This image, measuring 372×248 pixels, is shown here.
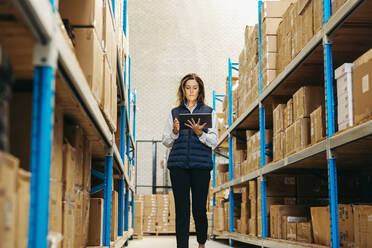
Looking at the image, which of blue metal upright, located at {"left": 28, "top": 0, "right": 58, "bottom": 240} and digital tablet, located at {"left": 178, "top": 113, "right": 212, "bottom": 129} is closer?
blue metal upright, located at {"left": 28, "top": 0, "right": 58, "bottom": 240}

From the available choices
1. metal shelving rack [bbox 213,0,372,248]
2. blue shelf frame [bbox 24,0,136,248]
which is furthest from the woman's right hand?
blue shelf frame [bbox 24,0,136,248]

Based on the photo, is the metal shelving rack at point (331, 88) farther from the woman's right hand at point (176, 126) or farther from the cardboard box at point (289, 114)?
the woman's right hand at point (176, 126)

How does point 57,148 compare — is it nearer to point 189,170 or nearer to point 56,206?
point 56,206

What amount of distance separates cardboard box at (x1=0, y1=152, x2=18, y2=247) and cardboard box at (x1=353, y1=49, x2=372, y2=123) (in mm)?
2056

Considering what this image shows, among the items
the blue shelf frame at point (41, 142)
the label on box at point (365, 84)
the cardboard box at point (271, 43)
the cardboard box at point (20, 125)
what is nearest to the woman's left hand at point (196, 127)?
the cardboard box at point (271, 43)

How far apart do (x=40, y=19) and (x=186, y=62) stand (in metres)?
10.7

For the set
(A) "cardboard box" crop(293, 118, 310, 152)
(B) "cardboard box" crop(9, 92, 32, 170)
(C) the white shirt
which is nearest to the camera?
(B) "cardboard box" crop(9, 92, 32, 170)

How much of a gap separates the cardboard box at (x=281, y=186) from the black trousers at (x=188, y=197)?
126cm

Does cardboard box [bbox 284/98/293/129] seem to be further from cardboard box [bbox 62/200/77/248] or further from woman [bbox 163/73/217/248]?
cardboard box [bbox 62/200/77/248]

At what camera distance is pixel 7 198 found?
1.08 m

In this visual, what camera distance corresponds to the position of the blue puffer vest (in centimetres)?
370

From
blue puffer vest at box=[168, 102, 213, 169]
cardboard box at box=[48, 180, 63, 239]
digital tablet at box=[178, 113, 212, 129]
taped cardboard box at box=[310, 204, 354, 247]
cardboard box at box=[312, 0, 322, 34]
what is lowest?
taped cardboard box at box=[310, 204, 354, 247]

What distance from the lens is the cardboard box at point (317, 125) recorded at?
3361 mm

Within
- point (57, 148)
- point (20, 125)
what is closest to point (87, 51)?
point (57, 148)
